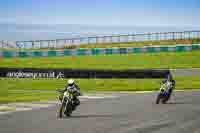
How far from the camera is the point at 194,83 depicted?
138 ft

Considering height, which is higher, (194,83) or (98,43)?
(98,43)

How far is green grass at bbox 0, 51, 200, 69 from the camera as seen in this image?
5572cm

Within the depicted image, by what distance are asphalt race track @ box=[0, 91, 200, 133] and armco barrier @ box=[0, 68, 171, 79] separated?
1756 centimetres

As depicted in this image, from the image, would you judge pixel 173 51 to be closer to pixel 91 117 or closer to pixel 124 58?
pixel 124 58

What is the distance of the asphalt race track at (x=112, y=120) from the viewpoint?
14.5 metres

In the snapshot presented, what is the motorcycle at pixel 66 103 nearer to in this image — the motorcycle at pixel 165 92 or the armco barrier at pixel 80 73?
the motorcycle at pixel 165 92

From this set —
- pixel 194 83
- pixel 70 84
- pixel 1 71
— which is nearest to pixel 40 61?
pixel 1 71

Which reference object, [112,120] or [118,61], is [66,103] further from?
[118,61]

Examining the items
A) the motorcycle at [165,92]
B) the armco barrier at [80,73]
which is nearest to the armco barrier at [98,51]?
the armco barrier at [80,73]

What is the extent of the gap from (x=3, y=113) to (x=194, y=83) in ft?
83.6

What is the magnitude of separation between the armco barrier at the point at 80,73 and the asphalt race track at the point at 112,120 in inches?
691

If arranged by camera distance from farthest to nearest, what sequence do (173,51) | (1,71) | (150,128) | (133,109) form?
(173,51), (1,71), (133,109), (150,128)

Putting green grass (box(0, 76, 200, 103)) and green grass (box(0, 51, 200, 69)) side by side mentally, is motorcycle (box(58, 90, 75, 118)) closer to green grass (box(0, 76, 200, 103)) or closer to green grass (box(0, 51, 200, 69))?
green grass (box(0, 76, 200, 103))

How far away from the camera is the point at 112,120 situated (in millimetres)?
16797
